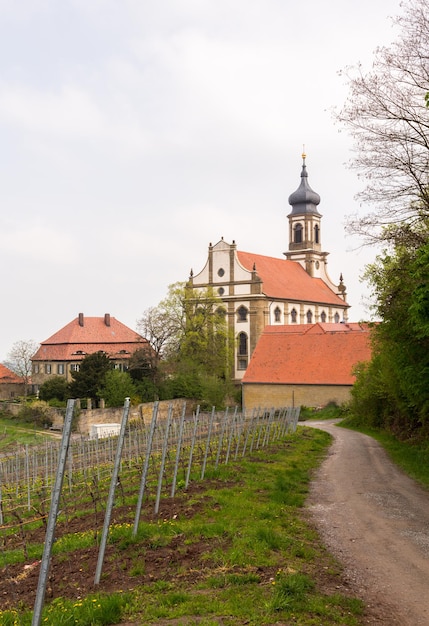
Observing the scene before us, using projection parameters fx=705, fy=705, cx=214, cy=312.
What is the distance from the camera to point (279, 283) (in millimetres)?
76938

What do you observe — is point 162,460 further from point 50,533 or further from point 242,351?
point 242,351

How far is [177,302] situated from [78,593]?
5955 cm

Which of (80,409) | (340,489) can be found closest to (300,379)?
(80,409)

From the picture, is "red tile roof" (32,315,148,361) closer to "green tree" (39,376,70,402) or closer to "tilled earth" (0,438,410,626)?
"green tree" (39,376,70,402)

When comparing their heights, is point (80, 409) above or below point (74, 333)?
Answer: below

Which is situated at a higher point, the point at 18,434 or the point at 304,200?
the point at 304,200

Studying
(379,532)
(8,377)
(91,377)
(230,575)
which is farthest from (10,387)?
(230,575)

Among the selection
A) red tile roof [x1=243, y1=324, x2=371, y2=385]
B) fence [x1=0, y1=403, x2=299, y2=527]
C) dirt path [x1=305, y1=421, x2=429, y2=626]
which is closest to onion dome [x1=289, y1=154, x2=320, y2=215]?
red tile roof [x1=243, y1=324, x2=371, y2=385]

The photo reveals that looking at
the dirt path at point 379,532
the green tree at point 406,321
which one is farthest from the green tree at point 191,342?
the dirt path at point 379,532

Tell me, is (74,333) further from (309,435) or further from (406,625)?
(406,625)

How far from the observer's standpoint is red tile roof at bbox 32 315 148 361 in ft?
207

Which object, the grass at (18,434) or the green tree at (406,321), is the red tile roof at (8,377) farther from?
the green tree at (406,321)

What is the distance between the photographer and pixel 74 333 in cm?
6444

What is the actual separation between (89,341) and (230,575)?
57961 millimetres
